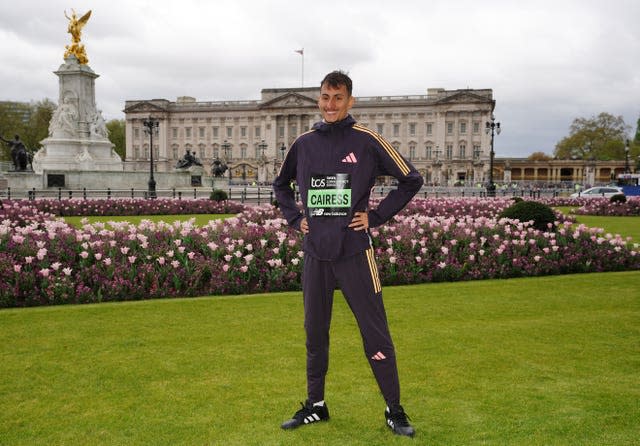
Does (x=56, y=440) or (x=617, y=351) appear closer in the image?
(x=56, y=440)

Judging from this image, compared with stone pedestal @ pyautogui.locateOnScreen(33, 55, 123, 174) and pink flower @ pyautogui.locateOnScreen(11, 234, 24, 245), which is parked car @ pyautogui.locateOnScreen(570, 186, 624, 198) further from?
pink flower @ pyautogui.locateOnScreen(11, 234, 24, 245)

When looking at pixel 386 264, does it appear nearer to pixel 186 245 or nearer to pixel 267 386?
pixel 186 245

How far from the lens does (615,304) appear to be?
7.87 metres

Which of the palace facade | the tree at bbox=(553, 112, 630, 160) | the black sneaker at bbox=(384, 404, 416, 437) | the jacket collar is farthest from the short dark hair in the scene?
the tree at bbox=(553, 112, 630, 160)

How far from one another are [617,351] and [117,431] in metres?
4.56

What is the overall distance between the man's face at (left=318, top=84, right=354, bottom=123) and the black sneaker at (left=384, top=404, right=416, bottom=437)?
198cm

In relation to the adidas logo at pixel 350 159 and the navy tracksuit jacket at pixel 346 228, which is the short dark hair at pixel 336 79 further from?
the adidas logo at pixel 350 159

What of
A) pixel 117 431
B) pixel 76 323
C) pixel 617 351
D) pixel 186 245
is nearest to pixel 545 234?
pixel 617 351

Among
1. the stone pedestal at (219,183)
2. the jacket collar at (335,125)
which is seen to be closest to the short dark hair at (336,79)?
the jacket collar at (335,125)

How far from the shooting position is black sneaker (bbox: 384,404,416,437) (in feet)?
12.7

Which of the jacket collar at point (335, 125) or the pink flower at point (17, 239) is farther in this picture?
the pink flower at point (17, 239)

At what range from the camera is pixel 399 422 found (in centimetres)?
393

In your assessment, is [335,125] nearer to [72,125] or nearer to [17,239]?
[17,239]

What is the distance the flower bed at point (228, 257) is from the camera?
329 inches
